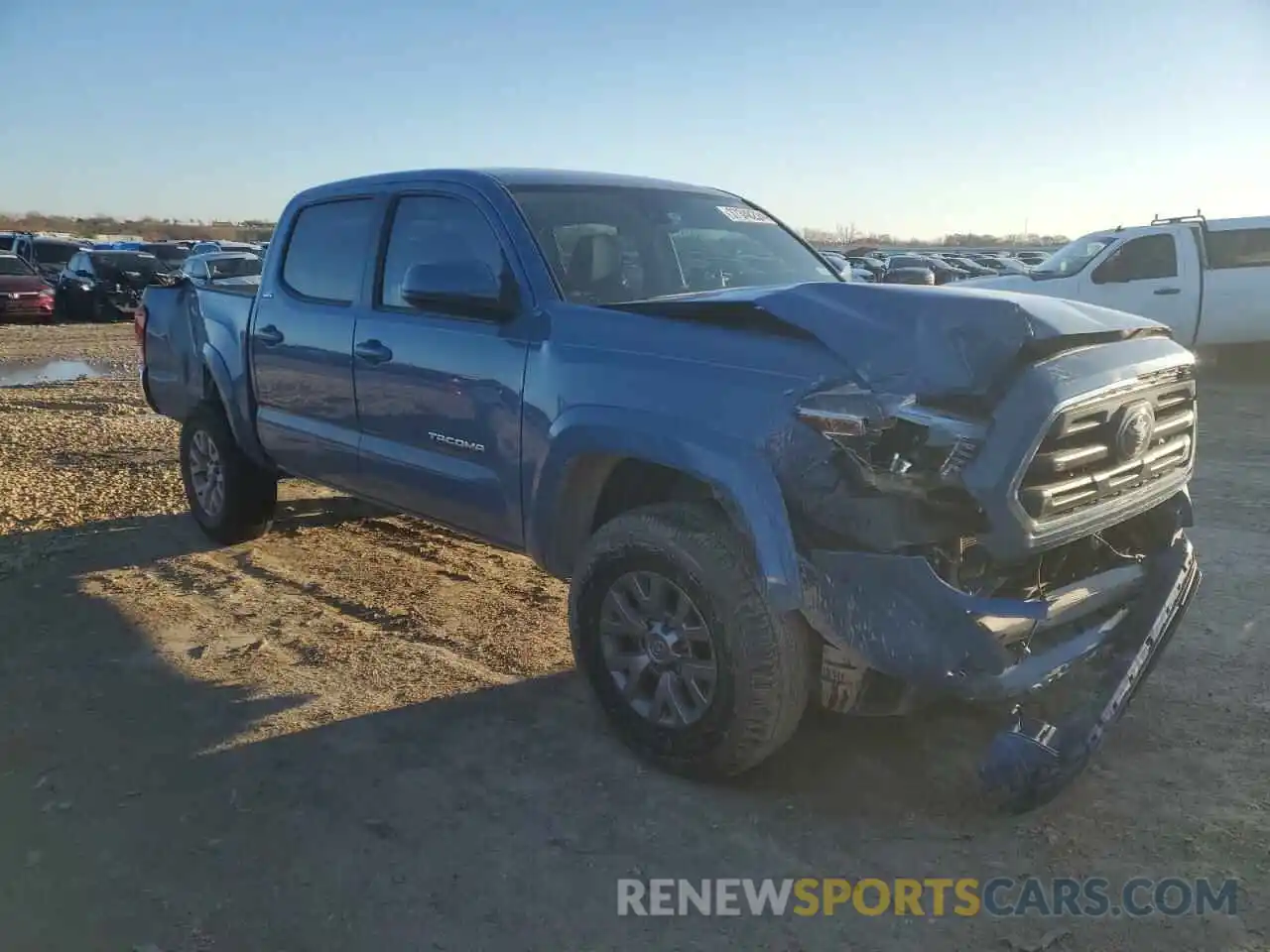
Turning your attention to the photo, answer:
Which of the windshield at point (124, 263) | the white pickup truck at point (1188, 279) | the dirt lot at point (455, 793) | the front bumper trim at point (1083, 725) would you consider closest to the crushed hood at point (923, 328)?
the front bumper trim at point (1083, 725)

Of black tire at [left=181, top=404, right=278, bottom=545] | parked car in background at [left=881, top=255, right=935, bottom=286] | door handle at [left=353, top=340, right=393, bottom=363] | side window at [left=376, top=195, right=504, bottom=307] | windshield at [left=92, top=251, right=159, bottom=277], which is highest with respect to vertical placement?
side window at [left=376, top=195, right=504, bottom=307]

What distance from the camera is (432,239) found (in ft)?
14.8

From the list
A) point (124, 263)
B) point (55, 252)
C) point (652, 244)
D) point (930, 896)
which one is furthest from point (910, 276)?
point (55, 252)

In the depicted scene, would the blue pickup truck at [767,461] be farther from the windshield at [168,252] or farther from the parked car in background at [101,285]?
the windshield at [168,252]

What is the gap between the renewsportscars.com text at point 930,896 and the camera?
277cm

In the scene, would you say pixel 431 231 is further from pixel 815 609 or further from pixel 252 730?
pixel 815 609

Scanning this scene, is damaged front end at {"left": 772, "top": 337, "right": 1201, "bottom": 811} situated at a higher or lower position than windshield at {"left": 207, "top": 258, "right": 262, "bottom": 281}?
lower

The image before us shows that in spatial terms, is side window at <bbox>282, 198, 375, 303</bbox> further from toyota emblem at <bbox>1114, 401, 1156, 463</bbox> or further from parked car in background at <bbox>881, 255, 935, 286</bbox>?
toyota emblem at <bbox>1114, 401, 1156, 463</bbox>

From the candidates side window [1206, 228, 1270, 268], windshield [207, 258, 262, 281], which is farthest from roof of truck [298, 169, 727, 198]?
windshield [207, 258, 262, 281]

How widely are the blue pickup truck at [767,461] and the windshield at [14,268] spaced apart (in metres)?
22.2

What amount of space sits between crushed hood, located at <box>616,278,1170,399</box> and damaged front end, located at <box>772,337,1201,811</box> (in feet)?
0.18

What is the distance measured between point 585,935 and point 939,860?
1.03m

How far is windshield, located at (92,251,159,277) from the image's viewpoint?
24047mm

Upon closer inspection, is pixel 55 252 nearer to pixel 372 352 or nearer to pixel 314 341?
pixel 314 341
